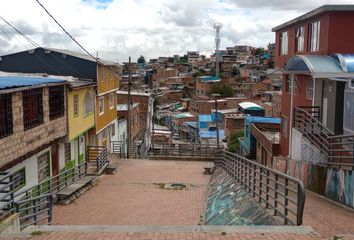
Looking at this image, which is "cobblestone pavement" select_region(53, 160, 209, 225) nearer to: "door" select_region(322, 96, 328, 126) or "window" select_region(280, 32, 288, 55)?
"door" select_region(322, 96, 328, 126)

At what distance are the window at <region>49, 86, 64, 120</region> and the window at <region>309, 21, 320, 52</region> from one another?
1174cm

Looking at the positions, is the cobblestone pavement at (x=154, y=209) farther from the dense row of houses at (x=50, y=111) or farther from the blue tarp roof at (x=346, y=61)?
the blue tarp roof at (x=346, y=61)

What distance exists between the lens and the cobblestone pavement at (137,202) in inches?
537

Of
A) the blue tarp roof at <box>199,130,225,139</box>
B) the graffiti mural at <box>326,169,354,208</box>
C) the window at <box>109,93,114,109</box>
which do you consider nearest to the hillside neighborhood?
the graffiti mural at <box>326,169,354,208</box>

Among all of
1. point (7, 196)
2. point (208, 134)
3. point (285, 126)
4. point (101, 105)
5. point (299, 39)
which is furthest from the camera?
point (208, 134)

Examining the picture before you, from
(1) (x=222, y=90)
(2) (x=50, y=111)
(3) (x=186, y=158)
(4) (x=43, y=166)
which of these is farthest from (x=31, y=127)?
(1) (x=222, y=90)

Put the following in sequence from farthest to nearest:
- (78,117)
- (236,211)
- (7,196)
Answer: (78,117) → (236,211) → (7,196)

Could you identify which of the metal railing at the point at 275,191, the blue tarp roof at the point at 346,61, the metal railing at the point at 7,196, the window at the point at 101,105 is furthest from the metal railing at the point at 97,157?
the metal railing at the point at 7,196

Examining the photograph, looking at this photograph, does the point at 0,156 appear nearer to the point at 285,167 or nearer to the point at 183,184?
the point at 183,184

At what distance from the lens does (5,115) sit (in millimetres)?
14422

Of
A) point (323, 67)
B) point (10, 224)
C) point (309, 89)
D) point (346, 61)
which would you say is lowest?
point (10, 224)

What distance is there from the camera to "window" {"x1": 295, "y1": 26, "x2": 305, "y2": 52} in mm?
22103

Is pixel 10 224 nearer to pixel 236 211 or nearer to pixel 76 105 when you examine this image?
pixel 236 211

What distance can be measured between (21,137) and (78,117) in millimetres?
8193
